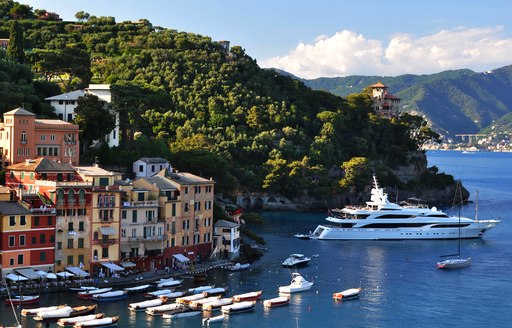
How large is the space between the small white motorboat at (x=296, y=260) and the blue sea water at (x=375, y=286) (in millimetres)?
717

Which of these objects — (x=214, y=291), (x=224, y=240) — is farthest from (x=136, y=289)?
(x=224, y=240)

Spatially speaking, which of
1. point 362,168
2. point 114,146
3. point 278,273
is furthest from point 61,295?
point 362,168

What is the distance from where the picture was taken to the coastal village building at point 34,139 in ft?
260

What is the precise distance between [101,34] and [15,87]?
62.2 meters

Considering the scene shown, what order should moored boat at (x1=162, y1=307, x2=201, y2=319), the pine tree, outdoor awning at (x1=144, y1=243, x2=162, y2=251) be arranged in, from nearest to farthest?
moored boat at (x1=162, y1=307, x2=201, y2=319) → outdoor awning at (x1=144, y1=243, x2=162, y2=251) → the pine tree

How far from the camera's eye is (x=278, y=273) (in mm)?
76062

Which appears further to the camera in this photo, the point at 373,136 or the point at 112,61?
the point at 373,136

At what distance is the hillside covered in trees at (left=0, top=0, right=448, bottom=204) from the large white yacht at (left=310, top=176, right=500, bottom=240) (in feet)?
49.7

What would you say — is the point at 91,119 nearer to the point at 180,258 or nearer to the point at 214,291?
the point at 180,258

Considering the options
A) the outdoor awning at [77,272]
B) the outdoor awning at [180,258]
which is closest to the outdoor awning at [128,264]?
the outdoor awning at [77,272]

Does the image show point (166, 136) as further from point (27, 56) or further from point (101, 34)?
point (101, 34)

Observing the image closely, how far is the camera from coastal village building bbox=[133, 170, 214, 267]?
7338 cm

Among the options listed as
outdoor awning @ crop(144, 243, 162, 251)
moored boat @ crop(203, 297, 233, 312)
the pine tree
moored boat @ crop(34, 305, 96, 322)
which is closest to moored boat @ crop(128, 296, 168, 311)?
moored boat @ crop(34, 305, 96, 322)

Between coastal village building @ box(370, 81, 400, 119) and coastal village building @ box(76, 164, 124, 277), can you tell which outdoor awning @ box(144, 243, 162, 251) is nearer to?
coastal village building @ box(76, 164, 124, 277)
